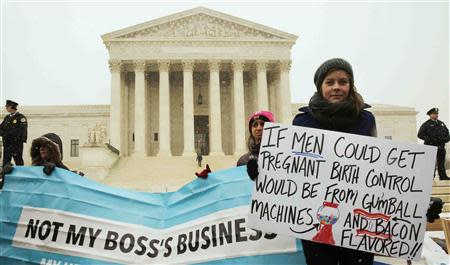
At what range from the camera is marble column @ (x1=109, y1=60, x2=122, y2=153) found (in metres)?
36.5

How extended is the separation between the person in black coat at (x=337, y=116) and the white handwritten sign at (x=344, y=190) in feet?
0.31

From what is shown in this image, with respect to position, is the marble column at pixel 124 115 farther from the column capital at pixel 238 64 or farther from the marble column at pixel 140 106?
the column capital at pixel 238 64

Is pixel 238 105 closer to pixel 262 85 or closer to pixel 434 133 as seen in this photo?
pixel 262 85

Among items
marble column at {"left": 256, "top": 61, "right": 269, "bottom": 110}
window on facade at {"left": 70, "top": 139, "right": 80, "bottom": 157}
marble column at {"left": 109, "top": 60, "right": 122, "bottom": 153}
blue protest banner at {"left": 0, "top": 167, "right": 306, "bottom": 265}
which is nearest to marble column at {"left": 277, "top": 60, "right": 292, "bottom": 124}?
marble column at {"left": 256, "top": 61, "right": 269, "bottom": 110}

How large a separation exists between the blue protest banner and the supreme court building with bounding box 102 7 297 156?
1222 inches

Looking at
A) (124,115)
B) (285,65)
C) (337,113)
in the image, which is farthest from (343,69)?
(124,115)

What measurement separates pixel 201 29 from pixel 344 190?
36.8 metres

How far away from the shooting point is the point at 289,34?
37938 millimetres

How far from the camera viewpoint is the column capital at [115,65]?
36.8 m

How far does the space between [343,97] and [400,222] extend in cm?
115

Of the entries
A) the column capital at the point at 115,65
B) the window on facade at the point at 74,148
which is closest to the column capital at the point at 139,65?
the column capital at the point at 115,65

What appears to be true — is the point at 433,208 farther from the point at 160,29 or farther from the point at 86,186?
the point at 160,29

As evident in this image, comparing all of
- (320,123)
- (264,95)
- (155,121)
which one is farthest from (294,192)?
(155,121)

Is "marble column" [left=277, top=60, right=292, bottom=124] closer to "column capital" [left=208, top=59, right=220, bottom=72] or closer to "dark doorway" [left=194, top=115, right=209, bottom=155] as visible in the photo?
"column capital" [left=208, top=59, right=220, bottom=72]
